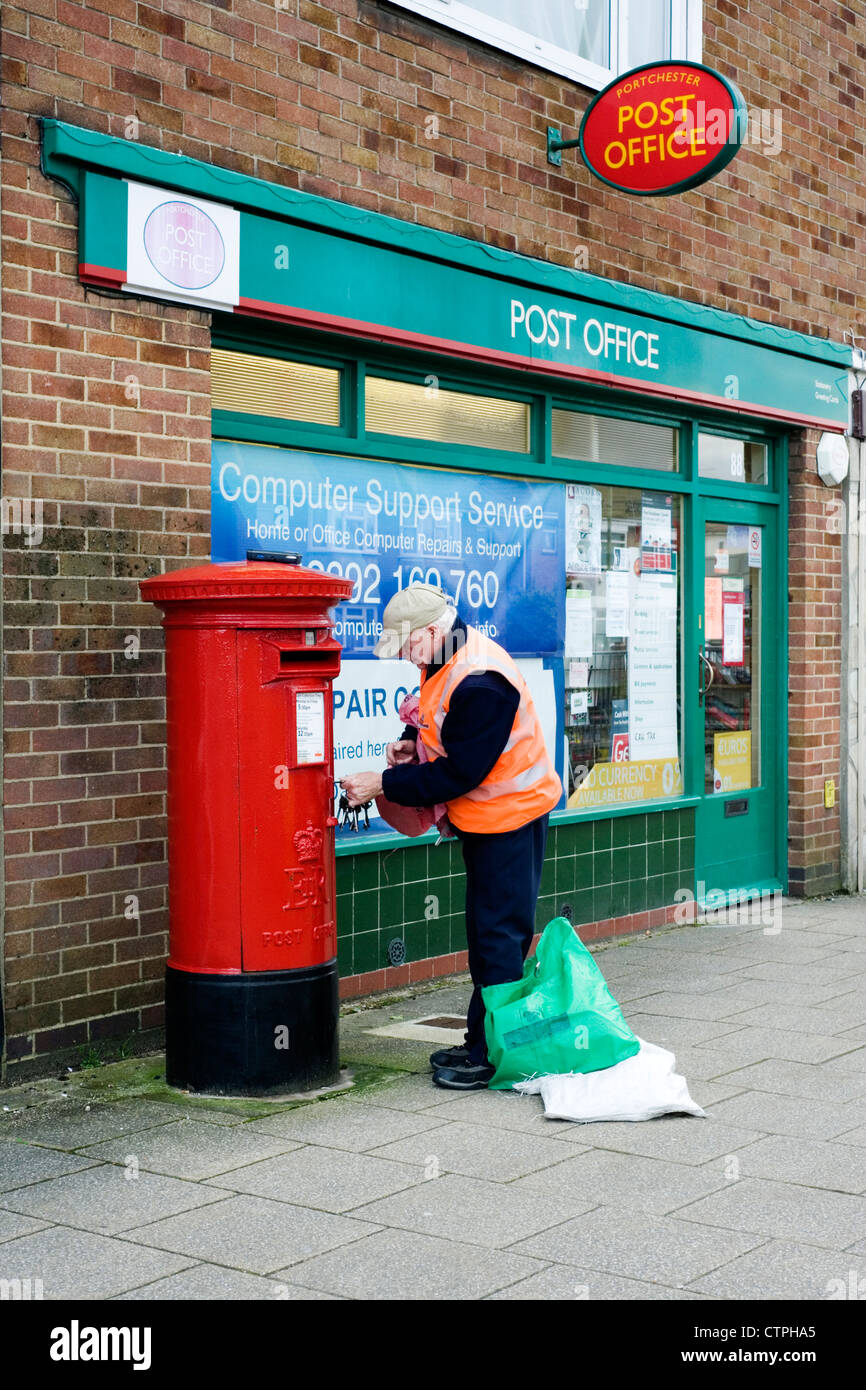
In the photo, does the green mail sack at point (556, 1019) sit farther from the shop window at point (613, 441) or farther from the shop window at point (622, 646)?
the shop window at point (613, 441)

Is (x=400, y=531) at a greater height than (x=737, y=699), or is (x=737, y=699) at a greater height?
(x=400, y=531)

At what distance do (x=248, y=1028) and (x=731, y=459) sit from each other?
5.81 m

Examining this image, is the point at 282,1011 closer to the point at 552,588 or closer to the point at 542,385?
the point at 552,588

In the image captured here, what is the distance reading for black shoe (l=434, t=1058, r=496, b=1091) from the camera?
5.48 meters

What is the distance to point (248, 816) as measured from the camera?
518 centimetres

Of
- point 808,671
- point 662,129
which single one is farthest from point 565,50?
point 808,671

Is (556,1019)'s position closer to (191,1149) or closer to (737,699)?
(191,1149)

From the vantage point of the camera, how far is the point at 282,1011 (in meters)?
5.23

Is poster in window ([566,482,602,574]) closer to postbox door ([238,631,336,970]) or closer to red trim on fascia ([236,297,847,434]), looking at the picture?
red trim on fascia ([236,297,847,434])

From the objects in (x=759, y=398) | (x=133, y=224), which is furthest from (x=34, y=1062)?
(x=759, y=398)

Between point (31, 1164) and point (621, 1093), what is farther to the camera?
point (621, 1093)

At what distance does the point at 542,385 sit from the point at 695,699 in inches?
89.5

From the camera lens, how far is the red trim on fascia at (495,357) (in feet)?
21.1

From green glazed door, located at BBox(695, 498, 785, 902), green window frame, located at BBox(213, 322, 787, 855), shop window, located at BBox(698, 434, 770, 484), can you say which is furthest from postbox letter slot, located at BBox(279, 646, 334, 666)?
shop window, located at BBox(698, 434, 770, 484)
